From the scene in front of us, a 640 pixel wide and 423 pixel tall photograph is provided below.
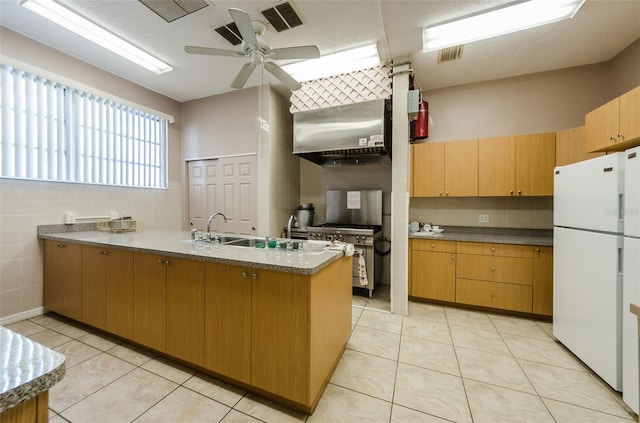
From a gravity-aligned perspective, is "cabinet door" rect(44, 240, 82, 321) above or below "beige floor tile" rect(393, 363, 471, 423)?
above

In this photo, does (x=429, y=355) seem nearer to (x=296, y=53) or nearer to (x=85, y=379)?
(x=85, y=379)

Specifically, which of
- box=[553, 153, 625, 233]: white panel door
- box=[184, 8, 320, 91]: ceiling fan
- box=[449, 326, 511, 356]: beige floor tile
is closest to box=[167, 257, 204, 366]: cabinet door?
box=[184, 8, 320, 91]: ceiling fan

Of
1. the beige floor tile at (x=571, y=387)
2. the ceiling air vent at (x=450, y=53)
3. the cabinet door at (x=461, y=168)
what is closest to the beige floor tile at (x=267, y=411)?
the beige floor tile at (x=571, y=387)

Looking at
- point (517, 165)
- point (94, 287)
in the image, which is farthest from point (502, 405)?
point (94, 287)

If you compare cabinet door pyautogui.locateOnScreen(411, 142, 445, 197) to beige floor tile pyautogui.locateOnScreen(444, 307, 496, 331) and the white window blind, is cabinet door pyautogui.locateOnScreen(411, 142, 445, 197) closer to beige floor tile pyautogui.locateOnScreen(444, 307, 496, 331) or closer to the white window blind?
beige floor tile pyautogui.locateOnScreen(444, 307, 496, 331)

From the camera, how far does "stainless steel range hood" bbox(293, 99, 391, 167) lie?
10.0 feet

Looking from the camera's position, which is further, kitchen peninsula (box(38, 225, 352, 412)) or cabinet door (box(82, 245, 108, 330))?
cabinet door (box(82, 245, 108, 330))

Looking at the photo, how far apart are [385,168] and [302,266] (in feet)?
9.55

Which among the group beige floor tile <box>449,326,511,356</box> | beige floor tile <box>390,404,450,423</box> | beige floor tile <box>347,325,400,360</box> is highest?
beige floor tile <box>449,326,511,356</box>

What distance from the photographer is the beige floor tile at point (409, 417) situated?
1.47m

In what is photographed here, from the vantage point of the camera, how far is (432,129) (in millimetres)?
3650

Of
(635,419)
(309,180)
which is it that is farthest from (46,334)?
(635,419)

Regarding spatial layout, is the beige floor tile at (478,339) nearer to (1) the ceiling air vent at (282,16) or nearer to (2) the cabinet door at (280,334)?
(2) the cabinet door at (280,334)

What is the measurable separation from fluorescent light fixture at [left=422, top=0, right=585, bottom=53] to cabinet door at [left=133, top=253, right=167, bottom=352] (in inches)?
127
